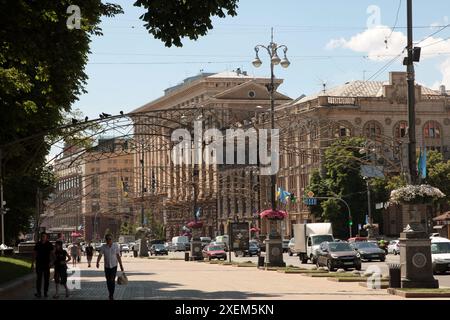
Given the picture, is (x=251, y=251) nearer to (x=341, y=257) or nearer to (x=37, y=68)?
(x=341, y=257)

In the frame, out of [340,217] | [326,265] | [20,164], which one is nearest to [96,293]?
[20,164]

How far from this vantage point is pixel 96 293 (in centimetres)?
2991

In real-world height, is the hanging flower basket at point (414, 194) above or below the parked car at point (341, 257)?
above

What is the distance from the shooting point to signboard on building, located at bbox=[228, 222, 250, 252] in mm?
82625

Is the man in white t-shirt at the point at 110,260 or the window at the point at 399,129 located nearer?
the man in white t-shirt at the point at 110,260

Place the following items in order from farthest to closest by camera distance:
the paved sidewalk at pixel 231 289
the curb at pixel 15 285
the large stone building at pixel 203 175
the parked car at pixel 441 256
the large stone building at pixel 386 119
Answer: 1. the large stone building at pixel 203 175
2. the large stone building at pixel 386 119
3. the parked car at pixel 441 256
4. the curb at pixel 15 285
5. the paved sidewalk at pixel 231 289

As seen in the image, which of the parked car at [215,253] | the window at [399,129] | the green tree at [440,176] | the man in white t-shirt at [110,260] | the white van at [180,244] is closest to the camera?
the man in white t-shirt at [110,260]

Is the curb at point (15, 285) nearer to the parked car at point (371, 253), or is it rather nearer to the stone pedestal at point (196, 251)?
the parked car at point (371, 253)

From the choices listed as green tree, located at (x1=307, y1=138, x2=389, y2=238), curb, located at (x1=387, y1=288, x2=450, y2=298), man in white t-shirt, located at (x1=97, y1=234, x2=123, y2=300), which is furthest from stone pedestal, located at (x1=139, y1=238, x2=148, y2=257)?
curb, located at (x1=387, y1=288, x2=450, y2=298)

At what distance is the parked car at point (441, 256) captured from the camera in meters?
40.8

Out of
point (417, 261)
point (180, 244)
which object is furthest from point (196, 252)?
point (417, 261)

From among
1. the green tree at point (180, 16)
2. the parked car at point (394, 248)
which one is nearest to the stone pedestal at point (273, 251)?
the green tree at point (180, 16)

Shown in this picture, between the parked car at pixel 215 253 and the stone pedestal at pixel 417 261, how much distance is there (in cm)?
4815

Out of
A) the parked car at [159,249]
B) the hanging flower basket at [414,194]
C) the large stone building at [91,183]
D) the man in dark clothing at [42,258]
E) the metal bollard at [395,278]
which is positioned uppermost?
the large stone building at [91,183]
